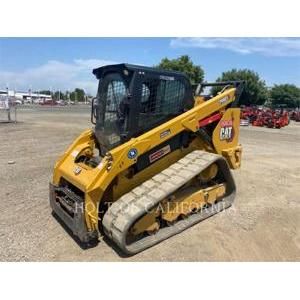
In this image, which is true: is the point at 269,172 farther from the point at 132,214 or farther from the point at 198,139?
the point at 132,214

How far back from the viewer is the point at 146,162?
16.6 ft

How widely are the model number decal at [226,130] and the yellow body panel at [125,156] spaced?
7cm

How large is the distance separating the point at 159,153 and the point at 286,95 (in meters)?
62.2

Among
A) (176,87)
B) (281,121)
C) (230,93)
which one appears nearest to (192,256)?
(176,87)

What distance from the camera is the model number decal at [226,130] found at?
5961 millimetres

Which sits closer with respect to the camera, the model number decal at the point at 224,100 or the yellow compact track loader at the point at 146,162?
the yellow compact track loader at the point at 146,162

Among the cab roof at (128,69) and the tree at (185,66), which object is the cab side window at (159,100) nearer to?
the cab roof at (128,69)

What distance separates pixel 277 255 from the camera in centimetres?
426

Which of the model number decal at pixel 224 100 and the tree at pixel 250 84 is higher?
the model number decal at pixel 224 100

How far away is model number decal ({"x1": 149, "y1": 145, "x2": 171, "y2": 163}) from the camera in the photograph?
510 centimetres

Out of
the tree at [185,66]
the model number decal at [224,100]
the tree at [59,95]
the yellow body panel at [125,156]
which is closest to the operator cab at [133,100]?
the yellow body panel at [125,156]

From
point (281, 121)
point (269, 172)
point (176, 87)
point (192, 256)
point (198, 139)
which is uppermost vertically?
point (176, 87)

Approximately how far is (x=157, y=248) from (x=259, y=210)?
2242 millimetres

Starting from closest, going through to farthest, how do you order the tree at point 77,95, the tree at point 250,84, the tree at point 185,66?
1. the tree at point 185,66
2. the tree at point 250,84
3. the tree at point 77,95
